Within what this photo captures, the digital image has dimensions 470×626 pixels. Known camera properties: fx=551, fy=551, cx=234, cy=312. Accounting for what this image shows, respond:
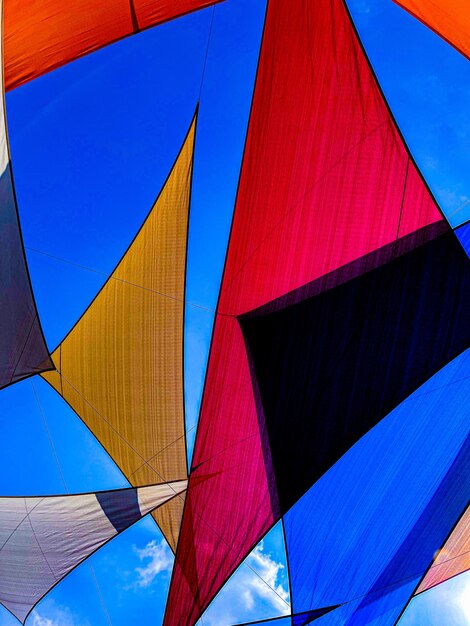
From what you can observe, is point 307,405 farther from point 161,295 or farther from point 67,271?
point 67,271

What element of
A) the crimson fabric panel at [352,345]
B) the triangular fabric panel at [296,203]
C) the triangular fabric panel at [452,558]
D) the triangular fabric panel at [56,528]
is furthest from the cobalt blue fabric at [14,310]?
the triangular fabric panel at [452,558]

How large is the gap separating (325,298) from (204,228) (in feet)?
2.78

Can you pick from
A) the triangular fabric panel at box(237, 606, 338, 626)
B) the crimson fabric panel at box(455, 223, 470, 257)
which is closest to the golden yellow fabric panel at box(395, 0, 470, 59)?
the crimson fabric panel at box(455, 223, 470, 257)

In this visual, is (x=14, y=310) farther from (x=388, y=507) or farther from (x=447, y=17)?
(x=447, y=17)

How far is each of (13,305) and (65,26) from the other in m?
1.64

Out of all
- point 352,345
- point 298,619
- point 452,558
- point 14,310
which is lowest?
point 452,558

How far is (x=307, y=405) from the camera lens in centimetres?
327

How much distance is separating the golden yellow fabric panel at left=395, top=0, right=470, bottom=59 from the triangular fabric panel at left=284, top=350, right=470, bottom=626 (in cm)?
165

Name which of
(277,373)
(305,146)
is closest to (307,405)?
(277,373)

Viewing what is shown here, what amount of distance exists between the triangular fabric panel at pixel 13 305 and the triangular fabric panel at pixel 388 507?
1.97 m

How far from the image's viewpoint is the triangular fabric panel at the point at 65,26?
284 centimetres

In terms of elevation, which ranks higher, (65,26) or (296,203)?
(65,26)

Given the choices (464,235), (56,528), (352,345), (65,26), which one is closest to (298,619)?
(56,528)

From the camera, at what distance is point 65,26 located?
2.90m
